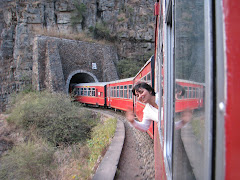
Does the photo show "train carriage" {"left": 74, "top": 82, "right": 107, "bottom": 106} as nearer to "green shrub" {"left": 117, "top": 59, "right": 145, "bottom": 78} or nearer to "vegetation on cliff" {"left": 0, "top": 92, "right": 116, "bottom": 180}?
"vegetation on cliff" {"left": 0, "top": 92, "right": 116, "bottom": 180}

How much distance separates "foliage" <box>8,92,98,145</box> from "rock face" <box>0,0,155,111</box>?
9174 millimetres

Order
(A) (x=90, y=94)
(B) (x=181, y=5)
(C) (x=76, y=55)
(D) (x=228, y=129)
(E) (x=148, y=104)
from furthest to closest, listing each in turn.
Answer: (C) (x=76, y=55) → (A) (x=90, y=94) → (E) (x=148, y=104) → (B) (x=181, y=5) → (D) (x=228, y=129)

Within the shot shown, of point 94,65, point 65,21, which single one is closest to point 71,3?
point 65,21

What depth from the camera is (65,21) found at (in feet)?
79.6

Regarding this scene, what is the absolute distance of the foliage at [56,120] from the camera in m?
9.26

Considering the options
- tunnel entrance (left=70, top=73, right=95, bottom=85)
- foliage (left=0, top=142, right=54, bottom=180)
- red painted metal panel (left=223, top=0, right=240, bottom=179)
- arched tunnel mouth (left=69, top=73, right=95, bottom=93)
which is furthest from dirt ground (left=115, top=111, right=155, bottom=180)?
tunnel entrance (left=70, top=73, right=95, bottom=85)

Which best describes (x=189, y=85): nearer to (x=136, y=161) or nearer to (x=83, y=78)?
(x=136, y=161)

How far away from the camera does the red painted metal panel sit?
0.33m

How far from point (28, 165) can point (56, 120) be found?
4.05m

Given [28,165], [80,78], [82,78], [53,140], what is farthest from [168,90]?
[80,78]

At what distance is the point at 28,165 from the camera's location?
5.80 meters

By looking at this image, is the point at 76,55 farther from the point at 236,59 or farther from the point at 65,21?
the point at 236,59

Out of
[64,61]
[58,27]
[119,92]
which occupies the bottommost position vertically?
[119,92]

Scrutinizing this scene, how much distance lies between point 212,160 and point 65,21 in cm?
2657
